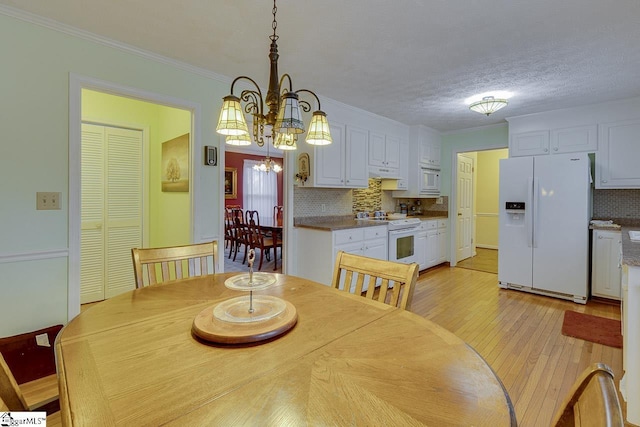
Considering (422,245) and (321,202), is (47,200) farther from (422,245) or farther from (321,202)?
(422,245)

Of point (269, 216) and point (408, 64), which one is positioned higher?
point (408, 64)

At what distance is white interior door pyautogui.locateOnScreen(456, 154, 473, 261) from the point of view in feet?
18.1

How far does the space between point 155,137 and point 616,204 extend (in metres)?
5.82

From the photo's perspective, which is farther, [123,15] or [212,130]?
[212,130]

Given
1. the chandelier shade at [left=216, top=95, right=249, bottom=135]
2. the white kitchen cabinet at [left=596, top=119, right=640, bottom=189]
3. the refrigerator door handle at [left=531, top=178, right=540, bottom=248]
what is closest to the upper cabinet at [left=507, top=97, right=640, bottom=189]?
the white kitchen cabinet at [left=596, top=119, right=640, bottom=189]

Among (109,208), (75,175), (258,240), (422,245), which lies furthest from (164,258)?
(422,245)

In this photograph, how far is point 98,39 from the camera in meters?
2.23

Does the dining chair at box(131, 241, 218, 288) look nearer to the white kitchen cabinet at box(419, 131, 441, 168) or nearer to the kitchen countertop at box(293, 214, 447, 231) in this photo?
the kitchen countertop at box(293, 214, 447, 231)

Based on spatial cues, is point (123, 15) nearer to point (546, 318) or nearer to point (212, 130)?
point (212, 130)

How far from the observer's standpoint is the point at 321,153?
11.7 feet

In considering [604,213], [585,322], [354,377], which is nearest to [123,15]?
[354,377]

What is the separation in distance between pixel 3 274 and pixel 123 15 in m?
1.84

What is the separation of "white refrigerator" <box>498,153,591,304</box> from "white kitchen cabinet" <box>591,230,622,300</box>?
0.37 ft

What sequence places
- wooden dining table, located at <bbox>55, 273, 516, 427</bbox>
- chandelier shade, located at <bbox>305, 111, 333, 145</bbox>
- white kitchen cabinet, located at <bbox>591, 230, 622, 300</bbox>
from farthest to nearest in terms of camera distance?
white kitchen cabinet, located at <bbox>591, 230, 622, 300</bbox> < chandelier shade, located at <bbox>305, 111, 333, 145</bbox> < wooden dining table, located at <bbox>55, 273, 516, 427</bbox>
